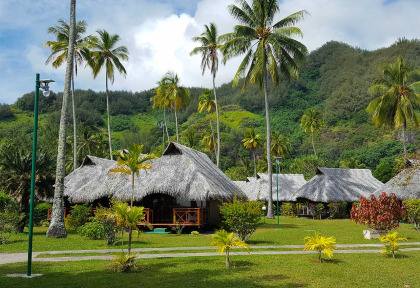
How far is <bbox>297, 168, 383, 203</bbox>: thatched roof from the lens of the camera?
39750 mm

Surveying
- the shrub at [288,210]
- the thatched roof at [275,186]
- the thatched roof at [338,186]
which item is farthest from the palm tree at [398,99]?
the thatched roof at [275,186]

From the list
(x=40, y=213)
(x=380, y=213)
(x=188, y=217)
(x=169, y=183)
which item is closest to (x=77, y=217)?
(x=40, y=213)

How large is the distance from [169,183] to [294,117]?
94298mm

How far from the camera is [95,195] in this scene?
27.0 metres

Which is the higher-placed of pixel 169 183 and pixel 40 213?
pixel 169 183

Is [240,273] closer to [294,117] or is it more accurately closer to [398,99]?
[398,99]

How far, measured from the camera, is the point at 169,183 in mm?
24109

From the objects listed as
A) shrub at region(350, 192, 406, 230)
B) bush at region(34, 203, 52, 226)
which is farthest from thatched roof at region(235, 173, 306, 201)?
shrub at region(350, 192, 406, 230)

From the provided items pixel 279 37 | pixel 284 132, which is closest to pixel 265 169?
pixel 284 132

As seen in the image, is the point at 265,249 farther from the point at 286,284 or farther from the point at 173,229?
the point at 173,229

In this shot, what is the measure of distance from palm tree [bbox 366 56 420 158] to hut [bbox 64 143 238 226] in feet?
59.2

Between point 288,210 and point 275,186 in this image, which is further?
point 275,186

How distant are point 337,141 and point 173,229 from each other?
240ft

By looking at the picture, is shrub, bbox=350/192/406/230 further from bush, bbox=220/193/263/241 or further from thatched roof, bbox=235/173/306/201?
thatched roof, bbox=235/173/306/201
